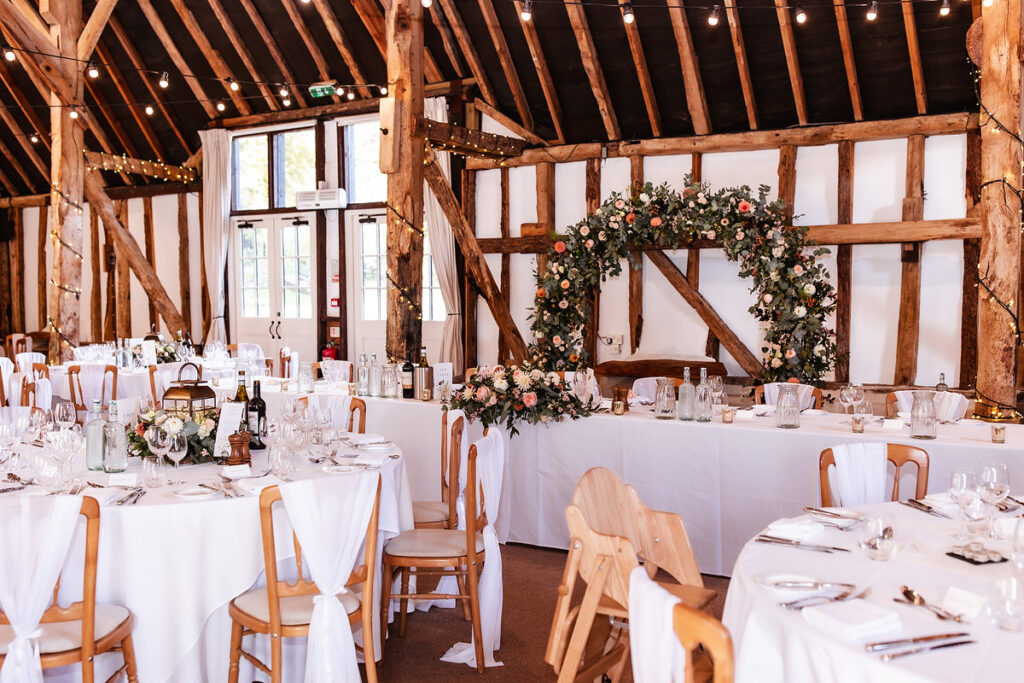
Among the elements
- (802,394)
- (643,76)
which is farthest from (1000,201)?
(643,76)

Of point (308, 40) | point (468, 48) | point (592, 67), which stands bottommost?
point (592, 67)

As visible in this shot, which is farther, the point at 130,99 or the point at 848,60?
the point at 130,99

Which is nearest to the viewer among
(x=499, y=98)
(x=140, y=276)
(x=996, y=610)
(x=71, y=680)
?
(x=996, y=610)

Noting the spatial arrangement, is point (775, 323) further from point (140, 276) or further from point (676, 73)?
point (140, 276)

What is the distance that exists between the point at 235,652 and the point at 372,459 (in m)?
1.00

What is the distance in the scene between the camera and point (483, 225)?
34.7ft

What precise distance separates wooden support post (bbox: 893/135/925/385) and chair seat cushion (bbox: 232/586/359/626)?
22.4 ft

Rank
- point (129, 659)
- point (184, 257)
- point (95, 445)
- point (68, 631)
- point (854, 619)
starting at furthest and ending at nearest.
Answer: point (184, 257)
point (95, 445)
point (129, 659)
point (68, 631)
point (854, 619)

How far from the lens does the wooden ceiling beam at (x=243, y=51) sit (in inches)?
409

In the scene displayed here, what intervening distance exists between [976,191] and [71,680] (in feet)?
26.7

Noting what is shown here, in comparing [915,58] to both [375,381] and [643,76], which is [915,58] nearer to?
[643,76]

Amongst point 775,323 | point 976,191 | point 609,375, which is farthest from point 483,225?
point 976,191

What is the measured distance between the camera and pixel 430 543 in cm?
381

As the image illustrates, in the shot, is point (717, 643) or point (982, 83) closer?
point (717, 643)
